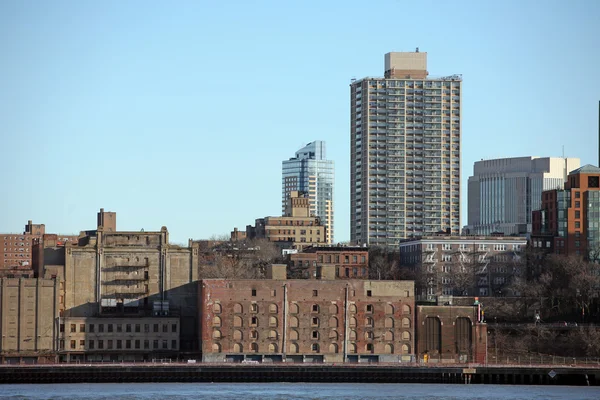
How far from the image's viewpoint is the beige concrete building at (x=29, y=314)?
624ft

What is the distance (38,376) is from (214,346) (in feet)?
78.6

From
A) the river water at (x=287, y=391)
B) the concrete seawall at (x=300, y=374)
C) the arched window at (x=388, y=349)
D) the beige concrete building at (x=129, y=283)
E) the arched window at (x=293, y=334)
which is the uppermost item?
the beige concrete building at (x=129, y=283)

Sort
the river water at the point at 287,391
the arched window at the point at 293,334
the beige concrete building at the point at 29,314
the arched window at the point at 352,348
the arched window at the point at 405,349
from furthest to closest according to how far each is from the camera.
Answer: the arched window at the point at 405,349, the beige concrete building at the point at 29,314, the arched window at the point at 293,334, the arched window at the point at 352,348, the river water at the point at 287,391

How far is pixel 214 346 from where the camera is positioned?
188 m

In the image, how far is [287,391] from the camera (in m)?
161

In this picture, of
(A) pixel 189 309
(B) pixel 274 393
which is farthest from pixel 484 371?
(A) pixel 189 309

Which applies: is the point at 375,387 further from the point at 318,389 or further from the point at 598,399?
the point at 598,399

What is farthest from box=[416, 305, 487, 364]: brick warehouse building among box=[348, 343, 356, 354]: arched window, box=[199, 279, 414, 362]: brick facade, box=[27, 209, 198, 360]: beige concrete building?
box=[27, 209, 198, 360]: beige concrete building

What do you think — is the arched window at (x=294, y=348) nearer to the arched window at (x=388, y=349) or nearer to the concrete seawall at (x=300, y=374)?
the arched window at (x=388, y=349)

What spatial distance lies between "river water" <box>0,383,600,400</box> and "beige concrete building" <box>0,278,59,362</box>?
20803 mm

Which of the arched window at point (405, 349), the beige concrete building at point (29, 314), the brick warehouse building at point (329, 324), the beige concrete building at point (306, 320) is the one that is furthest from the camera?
the arched window at point (405, 349)

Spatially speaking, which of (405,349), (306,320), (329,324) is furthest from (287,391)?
(405,349)

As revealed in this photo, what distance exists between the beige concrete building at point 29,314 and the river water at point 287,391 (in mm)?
20803

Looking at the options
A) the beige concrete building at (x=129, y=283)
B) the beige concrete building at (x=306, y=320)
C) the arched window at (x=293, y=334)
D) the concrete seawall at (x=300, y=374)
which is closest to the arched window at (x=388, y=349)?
the beige concrete building at (x=306, y=320)
